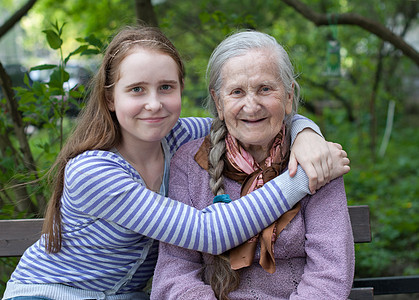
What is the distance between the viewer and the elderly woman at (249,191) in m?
2.07

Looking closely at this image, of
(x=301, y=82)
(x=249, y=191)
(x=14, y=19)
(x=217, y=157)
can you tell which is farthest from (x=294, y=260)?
(x=14, y=19)

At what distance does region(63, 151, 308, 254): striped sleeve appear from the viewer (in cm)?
206

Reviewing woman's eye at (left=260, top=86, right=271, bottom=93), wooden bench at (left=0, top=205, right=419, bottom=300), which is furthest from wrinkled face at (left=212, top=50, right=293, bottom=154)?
wooden bench at (left=0, top=205, right=419, bottom=300)

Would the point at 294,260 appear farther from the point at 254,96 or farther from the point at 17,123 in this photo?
the point at 17,123

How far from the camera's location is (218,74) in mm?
2262

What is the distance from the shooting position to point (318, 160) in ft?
6.81

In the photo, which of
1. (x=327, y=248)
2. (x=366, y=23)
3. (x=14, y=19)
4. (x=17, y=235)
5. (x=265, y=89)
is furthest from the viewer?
(x=14, y=19)

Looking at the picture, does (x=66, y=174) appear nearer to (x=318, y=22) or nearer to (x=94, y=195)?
(x=94, y=195)

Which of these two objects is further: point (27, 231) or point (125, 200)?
point (27, 231)

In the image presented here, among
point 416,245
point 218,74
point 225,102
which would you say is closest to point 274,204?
point 225,102

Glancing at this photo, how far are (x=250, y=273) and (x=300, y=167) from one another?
0.53 meters

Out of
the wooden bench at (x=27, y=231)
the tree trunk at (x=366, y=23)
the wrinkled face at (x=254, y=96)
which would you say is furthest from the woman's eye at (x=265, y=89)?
the tree trunk at (x=366, y=23)

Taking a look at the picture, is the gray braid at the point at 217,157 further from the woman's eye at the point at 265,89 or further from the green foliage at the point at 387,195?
the green foliage at the point at 387,195

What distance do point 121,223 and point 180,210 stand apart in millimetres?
260
